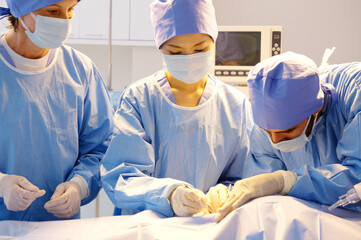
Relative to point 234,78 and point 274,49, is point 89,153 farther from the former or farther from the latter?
point 274,49

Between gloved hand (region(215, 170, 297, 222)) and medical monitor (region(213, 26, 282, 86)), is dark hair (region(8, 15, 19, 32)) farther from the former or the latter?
medical monitor (region(213, 26, 282, 86))

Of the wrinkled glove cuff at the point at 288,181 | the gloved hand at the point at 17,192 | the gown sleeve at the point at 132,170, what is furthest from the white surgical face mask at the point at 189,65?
the gloved hand at the point at 17,192

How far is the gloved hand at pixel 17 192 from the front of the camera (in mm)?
1430

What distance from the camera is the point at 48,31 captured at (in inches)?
63.9

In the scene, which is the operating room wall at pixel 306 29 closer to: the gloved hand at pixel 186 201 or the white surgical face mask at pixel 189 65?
the white surgical face mask at pixel 189 65

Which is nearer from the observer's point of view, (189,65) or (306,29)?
(189,65)

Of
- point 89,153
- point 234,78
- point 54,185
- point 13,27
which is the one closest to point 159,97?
point 89,153

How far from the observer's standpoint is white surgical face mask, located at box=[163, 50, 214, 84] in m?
1.68

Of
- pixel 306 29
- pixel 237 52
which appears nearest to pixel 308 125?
pixel 237 52

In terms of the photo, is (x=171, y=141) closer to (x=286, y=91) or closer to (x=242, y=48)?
(x=286, y=91)

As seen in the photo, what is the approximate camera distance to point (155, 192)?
4.76ft

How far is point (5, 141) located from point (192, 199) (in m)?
0.74

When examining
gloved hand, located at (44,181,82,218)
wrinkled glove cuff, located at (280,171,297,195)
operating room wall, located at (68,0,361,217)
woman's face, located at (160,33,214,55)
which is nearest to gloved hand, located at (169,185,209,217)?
wrinkled glove cuff, located at (280,171,297,195)

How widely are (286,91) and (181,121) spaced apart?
47 centimetres
